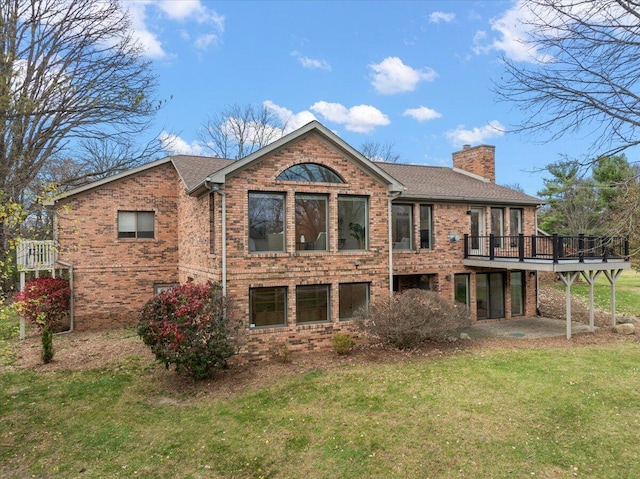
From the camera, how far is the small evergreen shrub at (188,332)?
8320mm

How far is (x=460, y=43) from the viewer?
421 inches

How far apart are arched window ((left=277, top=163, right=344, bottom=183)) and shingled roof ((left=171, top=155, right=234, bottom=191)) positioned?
3.36 m

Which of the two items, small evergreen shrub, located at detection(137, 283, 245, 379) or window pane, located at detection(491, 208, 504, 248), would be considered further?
window pane, located at detection(491, 208, 504, 248)

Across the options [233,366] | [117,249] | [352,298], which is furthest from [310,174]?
[117,249]

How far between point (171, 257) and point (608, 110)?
554 inches

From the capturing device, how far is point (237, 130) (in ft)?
104

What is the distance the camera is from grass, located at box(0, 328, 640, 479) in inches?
214

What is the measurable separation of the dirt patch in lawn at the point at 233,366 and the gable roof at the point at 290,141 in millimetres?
4782

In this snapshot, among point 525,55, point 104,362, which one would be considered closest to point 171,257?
point 104,362

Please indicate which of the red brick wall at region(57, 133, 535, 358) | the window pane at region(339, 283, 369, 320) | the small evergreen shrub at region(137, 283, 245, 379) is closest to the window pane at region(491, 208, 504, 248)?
the red brick wall at region(57, 133, 535, 358)

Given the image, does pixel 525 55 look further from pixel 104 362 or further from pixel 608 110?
pixel 104 362

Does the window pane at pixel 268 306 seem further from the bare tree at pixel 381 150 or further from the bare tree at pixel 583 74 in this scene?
the bare tree at pixel 381 150

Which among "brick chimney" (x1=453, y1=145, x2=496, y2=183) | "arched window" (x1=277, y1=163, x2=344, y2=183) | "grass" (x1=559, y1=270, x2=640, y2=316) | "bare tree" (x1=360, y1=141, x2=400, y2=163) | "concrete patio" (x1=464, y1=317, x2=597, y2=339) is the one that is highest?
"bare tree" (x1=360, y1=141, x2=400, y2=163)

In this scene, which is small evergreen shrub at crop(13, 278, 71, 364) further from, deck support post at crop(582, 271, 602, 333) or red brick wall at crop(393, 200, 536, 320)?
deck support post at crop(582, 271, 602, 333)
